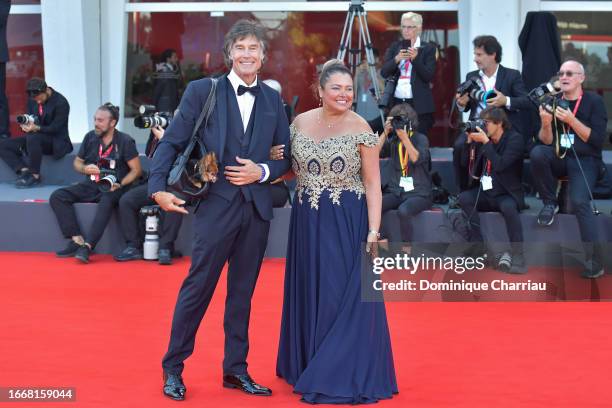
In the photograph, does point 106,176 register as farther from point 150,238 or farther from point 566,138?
point 566,138

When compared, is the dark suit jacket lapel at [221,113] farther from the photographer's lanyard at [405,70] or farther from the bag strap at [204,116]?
the photographer's lanyard at [405,70]

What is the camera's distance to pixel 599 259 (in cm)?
801

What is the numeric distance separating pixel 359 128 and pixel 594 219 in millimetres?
3752

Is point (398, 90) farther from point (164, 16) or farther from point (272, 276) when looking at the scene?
point (164, 16)

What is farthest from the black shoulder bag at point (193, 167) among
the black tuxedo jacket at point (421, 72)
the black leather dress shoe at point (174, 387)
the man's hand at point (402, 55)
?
the black tuxedo jacket at point (421, 72)

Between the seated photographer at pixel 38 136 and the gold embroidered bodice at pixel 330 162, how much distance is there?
230 inches

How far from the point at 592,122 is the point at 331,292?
4057 mm

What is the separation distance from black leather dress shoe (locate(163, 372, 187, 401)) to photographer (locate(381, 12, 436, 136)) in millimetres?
5002

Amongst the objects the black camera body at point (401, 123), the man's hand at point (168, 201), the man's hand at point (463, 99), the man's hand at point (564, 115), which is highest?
the man's hand at point (463, 99)

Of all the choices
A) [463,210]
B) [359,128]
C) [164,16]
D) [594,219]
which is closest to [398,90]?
[463,210]

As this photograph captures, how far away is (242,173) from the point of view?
4.50 metres

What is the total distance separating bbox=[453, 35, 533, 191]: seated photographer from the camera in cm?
859

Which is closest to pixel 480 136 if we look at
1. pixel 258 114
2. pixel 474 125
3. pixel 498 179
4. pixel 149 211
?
pixel 474 125

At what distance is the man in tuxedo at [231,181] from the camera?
14.9 feet
